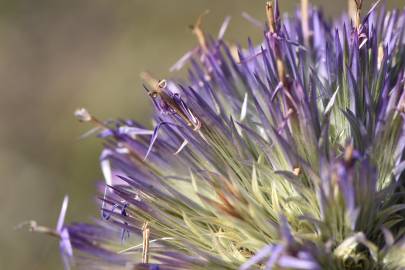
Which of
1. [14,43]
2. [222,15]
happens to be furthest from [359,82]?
[14,43]

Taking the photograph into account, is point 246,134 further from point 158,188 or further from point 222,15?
point 222,15

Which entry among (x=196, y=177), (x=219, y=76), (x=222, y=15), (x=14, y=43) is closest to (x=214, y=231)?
(x=196, y=177)

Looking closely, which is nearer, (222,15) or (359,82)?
(359,82)

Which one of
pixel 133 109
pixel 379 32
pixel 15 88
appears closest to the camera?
pixel 379 32

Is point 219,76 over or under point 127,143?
over

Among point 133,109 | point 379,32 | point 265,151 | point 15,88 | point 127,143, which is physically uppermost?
point 15,88

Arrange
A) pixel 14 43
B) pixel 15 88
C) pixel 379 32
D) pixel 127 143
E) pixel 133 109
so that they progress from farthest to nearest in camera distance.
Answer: pixel 14 43 < pixel 15 88 < pixel 133 109 < pixel 379 32 < pixel 127 143
